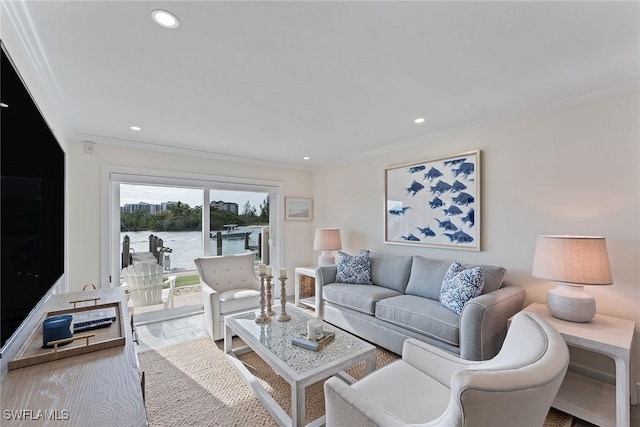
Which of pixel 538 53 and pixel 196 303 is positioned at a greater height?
pixel 538 53

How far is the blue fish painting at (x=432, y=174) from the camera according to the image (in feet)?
10.6

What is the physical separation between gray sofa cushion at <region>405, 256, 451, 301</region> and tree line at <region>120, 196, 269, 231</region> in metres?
2.67

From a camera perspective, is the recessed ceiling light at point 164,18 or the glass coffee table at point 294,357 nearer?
the recessed ceiling light at point 164,18

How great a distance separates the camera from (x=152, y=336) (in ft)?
10.4

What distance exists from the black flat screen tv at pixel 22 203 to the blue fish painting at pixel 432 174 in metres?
3.32

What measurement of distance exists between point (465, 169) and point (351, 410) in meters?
2.66

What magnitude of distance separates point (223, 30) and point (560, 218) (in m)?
2.92

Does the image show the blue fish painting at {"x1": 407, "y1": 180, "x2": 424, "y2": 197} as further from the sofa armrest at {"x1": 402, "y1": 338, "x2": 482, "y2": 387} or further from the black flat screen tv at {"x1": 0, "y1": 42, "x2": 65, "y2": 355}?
the black flat screen tv at {"x1": 0, "y1": 42, "x2": 65, "y2": 355}

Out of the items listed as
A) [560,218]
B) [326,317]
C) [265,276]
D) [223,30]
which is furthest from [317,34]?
[326,317]

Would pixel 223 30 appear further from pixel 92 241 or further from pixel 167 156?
pixel 92 241

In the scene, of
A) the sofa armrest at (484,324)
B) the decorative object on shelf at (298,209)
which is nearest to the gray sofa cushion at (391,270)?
the sofa armrest at (484,324)

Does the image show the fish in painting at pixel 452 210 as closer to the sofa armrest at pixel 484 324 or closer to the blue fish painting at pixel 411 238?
the blue fish painting at pixel 411 238

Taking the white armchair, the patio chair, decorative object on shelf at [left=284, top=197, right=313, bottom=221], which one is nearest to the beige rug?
the white armchair

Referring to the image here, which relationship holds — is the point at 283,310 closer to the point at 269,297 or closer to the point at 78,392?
the point at 269,297
